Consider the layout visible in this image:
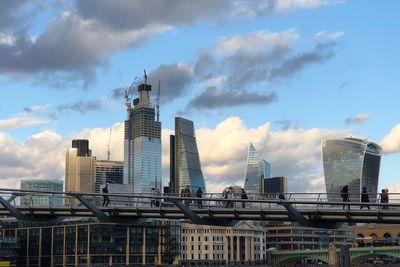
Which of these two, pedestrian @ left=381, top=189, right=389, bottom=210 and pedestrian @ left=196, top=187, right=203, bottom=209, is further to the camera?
pedestrian @ left=196, top=187, right=203, bottom=209

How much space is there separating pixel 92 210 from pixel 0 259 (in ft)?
491

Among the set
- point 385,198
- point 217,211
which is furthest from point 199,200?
point 385,198

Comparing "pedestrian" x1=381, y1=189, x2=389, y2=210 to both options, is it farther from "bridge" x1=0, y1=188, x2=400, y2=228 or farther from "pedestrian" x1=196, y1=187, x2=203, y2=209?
"pedestrian" x1=196, y1=187, x2=203, y2=209

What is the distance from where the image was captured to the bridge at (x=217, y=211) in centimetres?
4956

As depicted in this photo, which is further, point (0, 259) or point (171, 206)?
point (0, 259)

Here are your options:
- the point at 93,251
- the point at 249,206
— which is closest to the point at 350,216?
the point at 249,206

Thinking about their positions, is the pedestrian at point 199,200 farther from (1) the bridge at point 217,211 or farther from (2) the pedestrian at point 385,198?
(2) the pedestrian at point 385,198

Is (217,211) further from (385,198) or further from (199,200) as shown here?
(385,198)

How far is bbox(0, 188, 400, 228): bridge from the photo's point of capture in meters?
49.6

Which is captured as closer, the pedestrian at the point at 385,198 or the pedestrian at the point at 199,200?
the pedestrian at the point at 385,198

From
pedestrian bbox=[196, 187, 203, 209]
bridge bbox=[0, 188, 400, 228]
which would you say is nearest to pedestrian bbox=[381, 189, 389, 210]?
bridge bbox=[0, 188, 400, 228]

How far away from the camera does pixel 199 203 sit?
54969 mm

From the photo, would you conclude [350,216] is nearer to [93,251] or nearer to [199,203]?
[199,203]

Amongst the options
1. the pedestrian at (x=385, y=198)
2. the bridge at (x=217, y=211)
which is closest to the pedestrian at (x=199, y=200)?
Answer: the bridge at (x=217, y=211)
